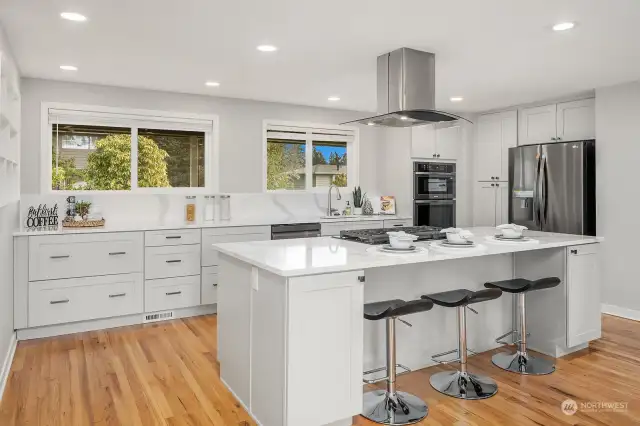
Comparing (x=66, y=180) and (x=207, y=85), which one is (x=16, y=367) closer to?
(x=66, y=180)

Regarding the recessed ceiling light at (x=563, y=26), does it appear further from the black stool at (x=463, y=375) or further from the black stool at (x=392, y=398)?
the black stool at (x=392, y=398)

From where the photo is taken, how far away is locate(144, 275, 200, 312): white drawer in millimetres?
4344

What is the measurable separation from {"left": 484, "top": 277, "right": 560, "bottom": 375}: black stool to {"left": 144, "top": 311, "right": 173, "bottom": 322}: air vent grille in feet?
9.75

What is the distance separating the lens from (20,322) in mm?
3801

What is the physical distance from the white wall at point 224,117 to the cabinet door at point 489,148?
1473mm

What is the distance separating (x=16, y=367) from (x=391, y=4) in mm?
3548

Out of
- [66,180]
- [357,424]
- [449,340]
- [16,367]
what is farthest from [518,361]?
[66,180]

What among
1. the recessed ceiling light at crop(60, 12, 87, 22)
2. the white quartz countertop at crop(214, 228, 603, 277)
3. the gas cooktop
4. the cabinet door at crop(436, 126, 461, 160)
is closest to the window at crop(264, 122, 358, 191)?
the cabinet door at crop(436, 126, 461, 160)

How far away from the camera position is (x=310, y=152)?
596 cm

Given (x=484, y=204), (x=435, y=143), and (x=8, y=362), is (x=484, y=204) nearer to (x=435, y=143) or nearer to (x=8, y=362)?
(x=435, y=143)

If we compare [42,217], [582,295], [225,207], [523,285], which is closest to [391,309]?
[523,285]

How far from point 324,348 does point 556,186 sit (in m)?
3.85

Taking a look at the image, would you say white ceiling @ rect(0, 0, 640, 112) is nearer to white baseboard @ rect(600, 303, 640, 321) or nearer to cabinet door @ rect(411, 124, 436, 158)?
cabinet door @ rect(411, 124, 436, 158)

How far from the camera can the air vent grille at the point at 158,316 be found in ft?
14.4
